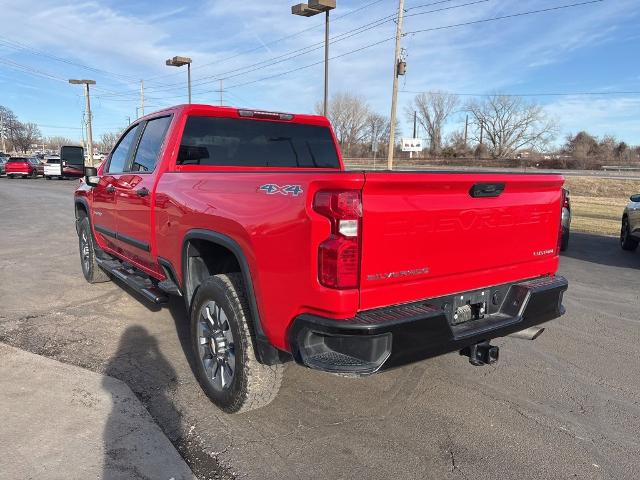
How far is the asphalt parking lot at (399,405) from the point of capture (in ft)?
9.04

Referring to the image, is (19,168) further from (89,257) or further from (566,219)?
(566,219)

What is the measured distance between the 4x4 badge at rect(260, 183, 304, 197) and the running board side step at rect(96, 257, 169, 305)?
1876 millimetres

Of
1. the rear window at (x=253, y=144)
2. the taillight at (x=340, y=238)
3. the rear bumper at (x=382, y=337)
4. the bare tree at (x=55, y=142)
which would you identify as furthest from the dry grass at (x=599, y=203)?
the bare tree at (x=55, y=142)

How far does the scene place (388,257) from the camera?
2508 millimetres

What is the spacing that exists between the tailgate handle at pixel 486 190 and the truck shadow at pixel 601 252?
6.33 meters

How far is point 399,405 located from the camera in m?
3.38

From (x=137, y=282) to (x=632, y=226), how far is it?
27.5 feet

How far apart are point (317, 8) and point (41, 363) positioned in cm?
1437

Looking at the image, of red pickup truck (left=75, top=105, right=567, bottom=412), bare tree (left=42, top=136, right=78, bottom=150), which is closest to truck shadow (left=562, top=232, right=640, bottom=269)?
red pickup truck (left=75, top=105, right=567, bottom=412)

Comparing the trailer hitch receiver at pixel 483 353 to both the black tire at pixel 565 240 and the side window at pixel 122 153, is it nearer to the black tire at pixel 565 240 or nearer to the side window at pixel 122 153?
the side window at pixel 122 153

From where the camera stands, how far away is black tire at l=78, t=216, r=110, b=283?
6.28 m

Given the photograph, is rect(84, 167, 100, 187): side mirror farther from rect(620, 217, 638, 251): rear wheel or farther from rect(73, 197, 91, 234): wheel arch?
rect(620, 217, 638, 251): rear wheel

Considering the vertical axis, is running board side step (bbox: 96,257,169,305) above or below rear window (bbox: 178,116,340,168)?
below

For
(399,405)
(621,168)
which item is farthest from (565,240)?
(621,168)
